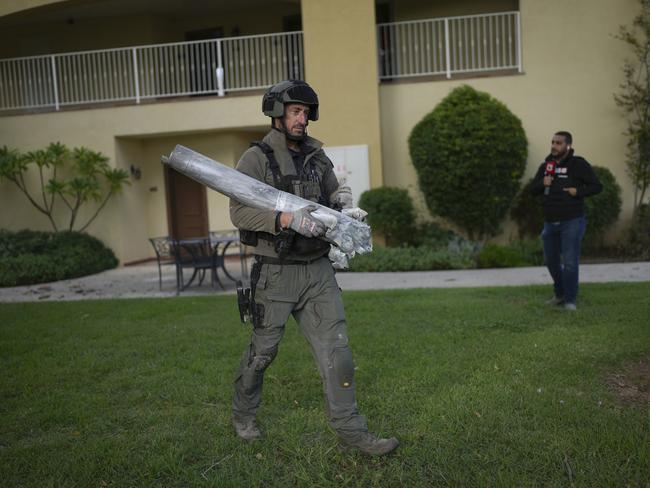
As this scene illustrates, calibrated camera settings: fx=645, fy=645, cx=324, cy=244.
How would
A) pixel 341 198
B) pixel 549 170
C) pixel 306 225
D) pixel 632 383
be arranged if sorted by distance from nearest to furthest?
pixel 306 225 < pixel 341 198 < pixel 632 383 < pixel 549 170

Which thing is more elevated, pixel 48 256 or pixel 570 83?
pixel 570 83

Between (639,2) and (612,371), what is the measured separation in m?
10.1

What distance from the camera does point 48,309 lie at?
841cm

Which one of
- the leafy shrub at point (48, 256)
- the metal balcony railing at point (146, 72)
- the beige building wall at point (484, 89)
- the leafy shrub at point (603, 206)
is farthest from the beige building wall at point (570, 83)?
the leafy shrub at point (48, 256)

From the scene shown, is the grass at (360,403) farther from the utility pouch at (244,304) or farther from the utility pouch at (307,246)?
the utility pouch at (307,246)

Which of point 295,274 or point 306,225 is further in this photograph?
point 295,274

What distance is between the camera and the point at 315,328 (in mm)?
3650

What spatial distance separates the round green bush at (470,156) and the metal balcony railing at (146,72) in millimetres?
3830

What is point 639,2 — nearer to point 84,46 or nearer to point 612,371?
point 612,371

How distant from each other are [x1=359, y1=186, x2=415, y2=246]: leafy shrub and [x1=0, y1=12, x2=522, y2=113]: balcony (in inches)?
105

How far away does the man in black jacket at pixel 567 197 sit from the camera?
6.83m

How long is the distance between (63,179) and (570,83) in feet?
35.4

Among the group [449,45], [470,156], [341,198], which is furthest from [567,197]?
[449,45]

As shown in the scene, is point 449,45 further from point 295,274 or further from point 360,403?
point 295,274
